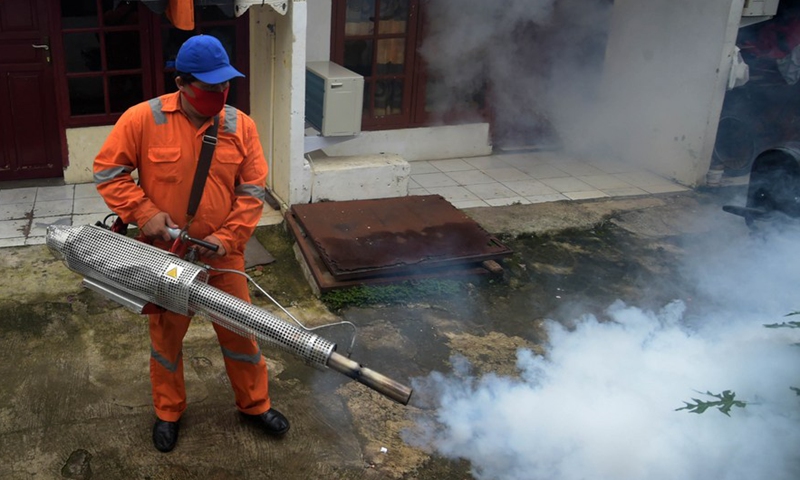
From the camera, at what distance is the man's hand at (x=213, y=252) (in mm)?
4043

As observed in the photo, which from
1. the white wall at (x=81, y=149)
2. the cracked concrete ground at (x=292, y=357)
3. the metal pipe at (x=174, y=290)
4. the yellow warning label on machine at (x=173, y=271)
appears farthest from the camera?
the white wall at (x=81, y=149)

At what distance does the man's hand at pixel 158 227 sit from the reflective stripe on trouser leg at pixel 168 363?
46 cm

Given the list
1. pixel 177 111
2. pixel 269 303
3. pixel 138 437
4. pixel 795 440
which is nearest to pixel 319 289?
pixel 269 303

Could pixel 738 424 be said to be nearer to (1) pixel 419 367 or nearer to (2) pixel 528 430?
Result: (2) pixel 528 430

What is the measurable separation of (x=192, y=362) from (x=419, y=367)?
1535 millimetres

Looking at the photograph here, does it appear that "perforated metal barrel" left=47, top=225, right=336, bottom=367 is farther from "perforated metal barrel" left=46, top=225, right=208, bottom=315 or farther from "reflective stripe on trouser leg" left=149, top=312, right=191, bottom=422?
"reflective stripe on trouser leg" left=149, top=312, right=191, bottom=422

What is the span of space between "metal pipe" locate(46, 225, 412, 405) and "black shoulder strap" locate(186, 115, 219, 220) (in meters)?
0.32

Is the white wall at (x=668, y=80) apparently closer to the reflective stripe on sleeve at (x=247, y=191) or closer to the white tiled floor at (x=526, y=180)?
the white tiled floor at (x=526, y=180)

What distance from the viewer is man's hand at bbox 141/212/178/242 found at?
3965 mm

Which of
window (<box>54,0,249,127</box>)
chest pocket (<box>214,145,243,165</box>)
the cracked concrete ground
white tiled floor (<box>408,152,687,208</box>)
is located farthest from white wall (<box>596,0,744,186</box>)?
chest pocket (<box>214,145,243,165</box>)

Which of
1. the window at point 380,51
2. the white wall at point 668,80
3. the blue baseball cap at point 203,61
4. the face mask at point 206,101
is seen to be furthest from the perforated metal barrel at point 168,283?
the white wall at point 668,80

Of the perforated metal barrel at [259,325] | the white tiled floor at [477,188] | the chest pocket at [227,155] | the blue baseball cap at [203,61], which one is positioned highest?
the blue baseball cap at [203,61]

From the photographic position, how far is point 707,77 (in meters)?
8.80

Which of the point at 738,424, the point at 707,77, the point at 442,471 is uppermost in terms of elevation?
the point at 707,77
